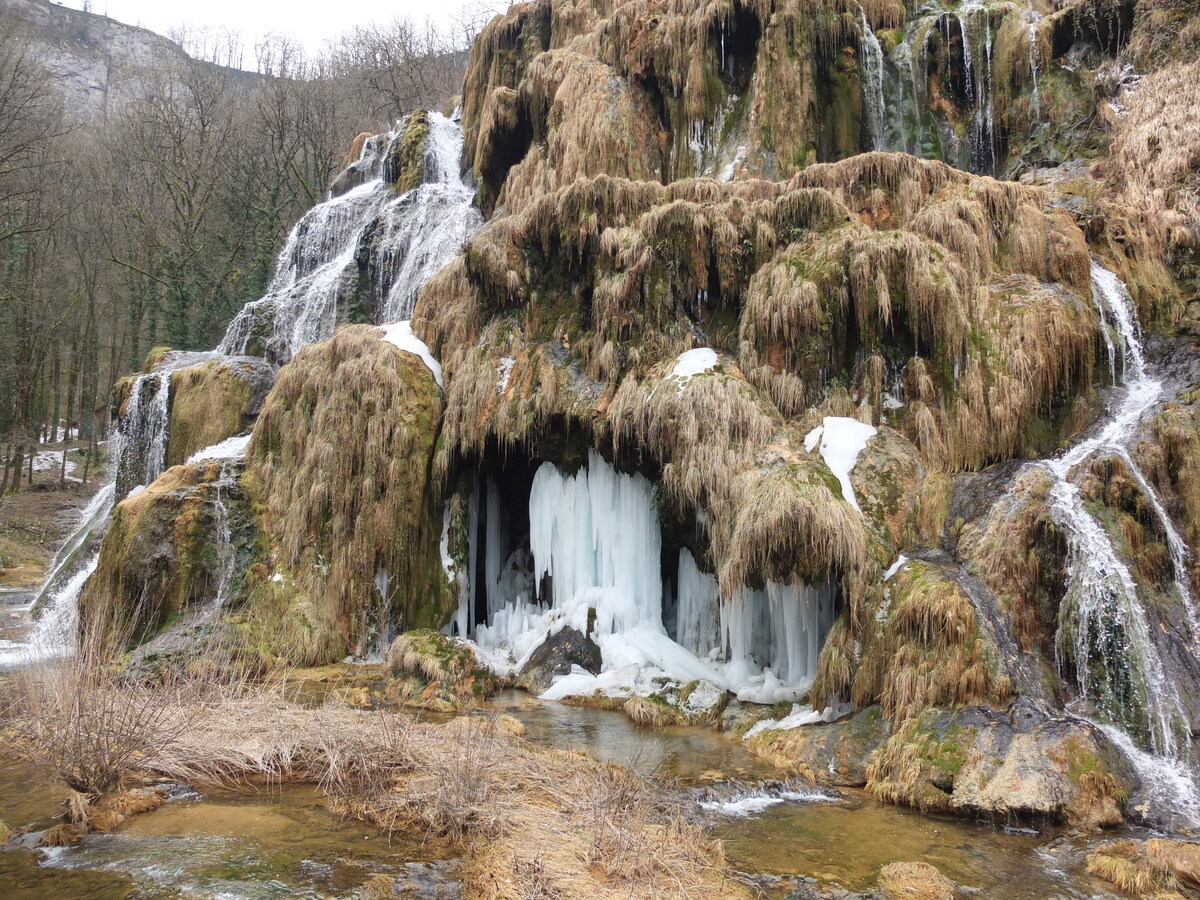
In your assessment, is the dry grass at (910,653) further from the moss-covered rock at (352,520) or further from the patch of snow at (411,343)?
the patch of snow at (411,343)

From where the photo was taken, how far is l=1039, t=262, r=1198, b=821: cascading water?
18.1 feet

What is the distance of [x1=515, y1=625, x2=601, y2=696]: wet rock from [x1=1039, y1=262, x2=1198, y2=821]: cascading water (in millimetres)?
Answer: 4540

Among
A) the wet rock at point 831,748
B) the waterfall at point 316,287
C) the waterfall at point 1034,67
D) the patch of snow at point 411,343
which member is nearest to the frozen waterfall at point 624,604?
the wet rock at point 831,748

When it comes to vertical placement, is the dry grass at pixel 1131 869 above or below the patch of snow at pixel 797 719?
below

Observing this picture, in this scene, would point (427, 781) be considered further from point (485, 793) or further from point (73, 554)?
point (73, 554)

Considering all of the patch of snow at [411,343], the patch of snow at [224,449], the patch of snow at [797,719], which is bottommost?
the patch of snow at [797,719]

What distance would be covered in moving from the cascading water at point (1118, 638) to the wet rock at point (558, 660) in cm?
454

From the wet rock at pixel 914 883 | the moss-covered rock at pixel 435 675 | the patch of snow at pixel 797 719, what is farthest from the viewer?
the moss-covered rock at pixel 435 675

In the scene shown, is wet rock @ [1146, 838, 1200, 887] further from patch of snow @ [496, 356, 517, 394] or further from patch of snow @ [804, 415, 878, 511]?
patch of snow @ [496, 356, 517, 394]

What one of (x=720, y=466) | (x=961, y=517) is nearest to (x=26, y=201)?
(x=720, y=466)

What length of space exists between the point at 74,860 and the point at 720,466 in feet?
18.9

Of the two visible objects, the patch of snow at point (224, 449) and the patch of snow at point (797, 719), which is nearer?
A: the patch of snow at point (797, 719)

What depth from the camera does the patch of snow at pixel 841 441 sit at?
7.87 m

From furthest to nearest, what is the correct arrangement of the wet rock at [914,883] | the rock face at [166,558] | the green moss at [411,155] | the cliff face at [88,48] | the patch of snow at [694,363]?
the cliff face at [88,48], the green moss at [411,155], the rock face at [166,558], the patch of snow at [694,363], the wet rock at [914,883]
